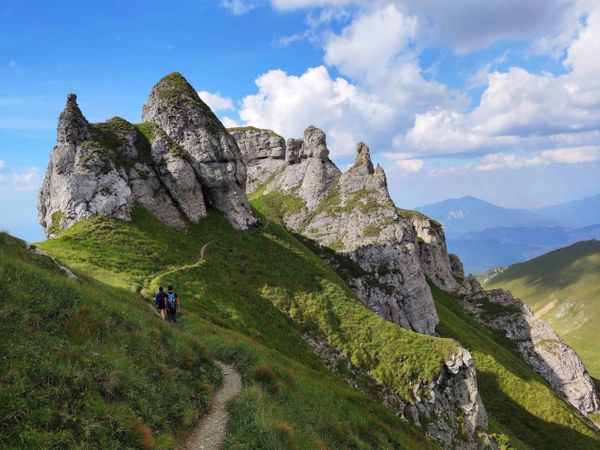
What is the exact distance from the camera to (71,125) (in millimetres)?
52312

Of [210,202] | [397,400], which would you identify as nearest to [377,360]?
[397,400]

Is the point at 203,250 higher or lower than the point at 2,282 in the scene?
higher

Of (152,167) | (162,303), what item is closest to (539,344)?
(152,167)

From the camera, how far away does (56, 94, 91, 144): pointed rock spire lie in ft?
171

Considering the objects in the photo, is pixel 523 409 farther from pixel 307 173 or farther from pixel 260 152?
pixel 260 152

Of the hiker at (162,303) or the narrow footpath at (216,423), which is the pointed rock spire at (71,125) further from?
the narrow footpath at (216,423)

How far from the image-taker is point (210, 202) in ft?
215

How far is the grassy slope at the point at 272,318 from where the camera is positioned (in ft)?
69.3

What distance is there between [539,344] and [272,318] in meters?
94.7

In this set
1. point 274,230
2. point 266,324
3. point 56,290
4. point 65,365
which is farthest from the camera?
point 274,230

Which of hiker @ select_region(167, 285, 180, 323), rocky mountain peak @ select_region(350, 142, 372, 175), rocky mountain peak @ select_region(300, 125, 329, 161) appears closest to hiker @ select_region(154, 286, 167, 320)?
hiker @ select_region(167, 285, 180, 323)

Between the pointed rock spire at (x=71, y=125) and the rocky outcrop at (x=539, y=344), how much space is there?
11755cm

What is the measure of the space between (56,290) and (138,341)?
4340mm

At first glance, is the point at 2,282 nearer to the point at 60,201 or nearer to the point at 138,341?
the point at 138,341
